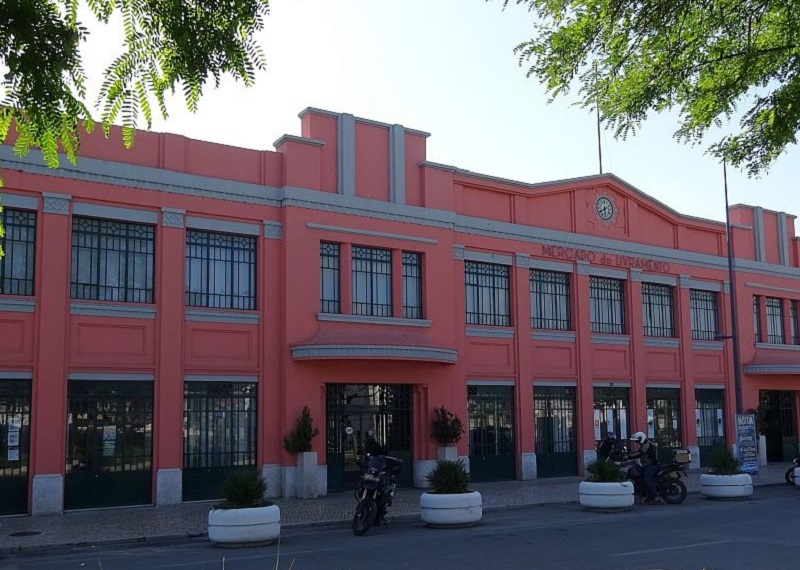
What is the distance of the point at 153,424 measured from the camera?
64.9ft

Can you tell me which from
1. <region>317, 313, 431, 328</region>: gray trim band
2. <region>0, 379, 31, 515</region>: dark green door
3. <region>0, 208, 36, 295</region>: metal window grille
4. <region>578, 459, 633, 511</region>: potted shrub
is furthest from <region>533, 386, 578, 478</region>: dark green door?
<region>0, 208, 36, 295</region>: metal window grille

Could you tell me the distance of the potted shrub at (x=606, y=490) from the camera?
61.4 feet

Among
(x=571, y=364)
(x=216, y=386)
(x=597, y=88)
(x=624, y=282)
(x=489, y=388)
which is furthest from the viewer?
(x=624, y=282)

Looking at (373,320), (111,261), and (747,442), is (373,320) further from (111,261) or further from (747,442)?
(747,442)

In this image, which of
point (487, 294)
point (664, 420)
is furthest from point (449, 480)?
point (664, 420)

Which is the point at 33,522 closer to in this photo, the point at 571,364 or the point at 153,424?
the point at 153,424

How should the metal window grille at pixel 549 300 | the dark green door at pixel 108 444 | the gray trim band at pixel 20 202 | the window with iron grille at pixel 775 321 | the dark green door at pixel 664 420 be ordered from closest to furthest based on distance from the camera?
the gray trim band at pixel 20 202 < the dark green door at pixel 108 444 < the metal window grille at pixel 549 300 < the dark green door at pixel 664 420 < the window with iron grille at pixel 775 321

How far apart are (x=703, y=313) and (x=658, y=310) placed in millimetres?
2407

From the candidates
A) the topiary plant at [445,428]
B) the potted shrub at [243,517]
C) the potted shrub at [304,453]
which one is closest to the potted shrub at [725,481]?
the topiary plant at [445,428]

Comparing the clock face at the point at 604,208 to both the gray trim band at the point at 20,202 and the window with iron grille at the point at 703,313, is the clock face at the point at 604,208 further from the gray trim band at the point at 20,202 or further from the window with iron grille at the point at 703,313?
the gray trim band at the point at 20,202

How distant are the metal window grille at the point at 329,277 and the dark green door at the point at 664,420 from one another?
12.1 m

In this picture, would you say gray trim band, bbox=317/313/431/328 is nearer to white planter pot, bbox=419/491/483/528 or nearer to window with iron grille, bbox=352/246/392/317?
window with iron grille, bbox=352/246/392/317

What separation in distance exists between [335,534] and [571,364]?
13101 millimetres

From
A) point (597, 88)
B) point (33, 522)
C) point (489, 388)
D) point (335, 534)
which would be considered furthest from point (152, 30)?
point (489, 388)
